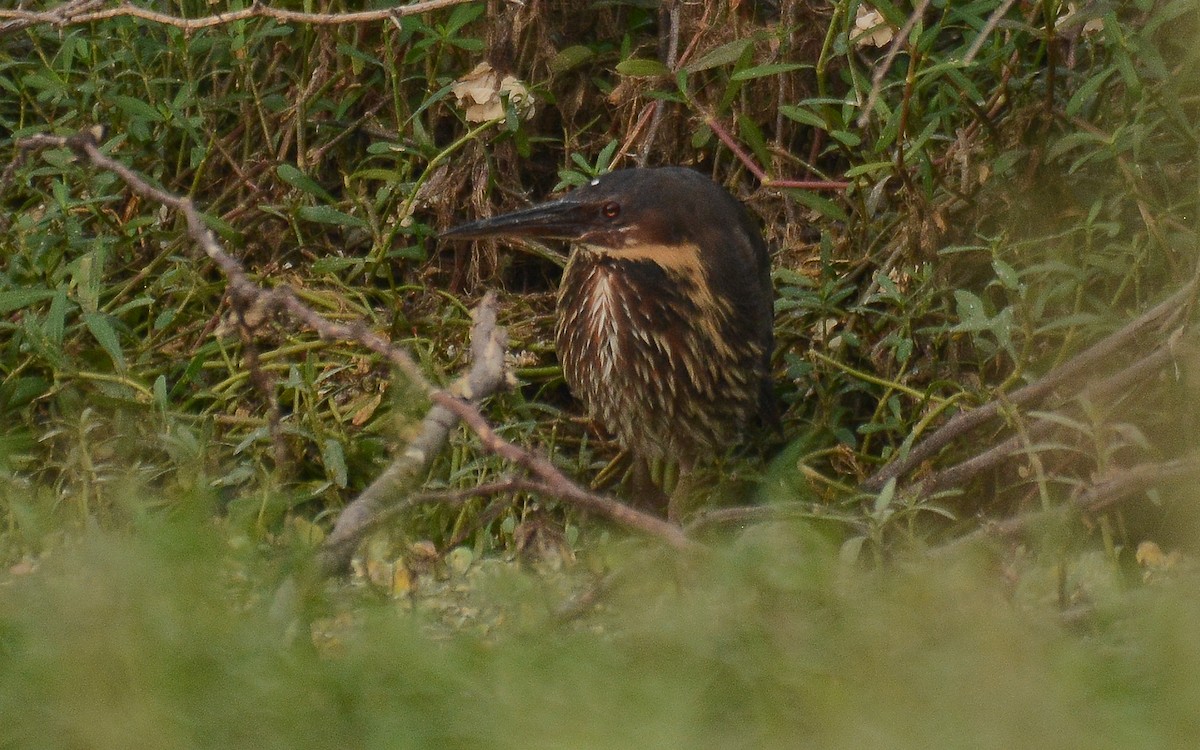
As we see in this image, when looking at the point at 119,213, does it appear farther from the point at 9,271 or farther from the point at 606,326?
the point at 606,326

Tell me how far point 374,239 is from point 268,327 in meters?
0.43

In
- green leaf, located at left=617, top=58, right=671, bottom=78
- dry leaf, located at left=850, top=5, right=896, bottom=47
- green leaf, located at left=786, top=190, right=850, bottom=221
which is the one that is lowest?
green leaf, located at left=786, top=190, right=850, bottom=221

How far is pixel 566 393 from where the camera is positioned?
5352 mm

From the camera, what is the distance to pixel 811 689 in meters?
2.37

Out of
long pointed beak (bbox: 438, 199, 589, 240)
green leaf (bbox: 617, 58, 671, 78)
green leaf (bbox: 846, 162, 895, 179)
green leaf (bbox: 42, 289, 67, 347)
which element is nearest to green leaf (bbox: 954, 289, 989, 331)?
green leaf (bbox: 846, 162, 895, 179)

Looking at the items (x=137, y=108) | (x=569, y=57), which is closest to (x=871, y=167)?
(x=569, y=57)

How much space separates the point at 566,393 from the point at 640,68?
1026 millimetres

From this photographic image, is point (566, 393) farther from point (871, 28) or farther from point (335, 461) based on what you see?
point (871, 28)

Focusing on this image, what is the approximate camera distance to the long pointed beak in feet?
14.7

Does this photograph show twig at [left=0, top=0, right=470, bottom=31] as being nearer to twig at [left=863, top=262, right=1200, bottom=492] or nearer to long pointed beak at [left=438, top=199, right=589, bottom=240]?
long pointed beak at [left=438, top=199, right=589, bottom=240]

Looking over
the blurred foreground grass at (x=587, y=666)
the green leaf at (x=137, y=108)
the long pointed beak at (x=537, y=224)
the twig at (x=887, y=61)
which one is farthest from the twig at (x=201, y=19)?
the blurred foreground grass at (x=587, y=666)

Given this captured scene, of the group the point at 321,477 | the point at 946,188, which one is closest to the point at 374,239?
the point at 321,477

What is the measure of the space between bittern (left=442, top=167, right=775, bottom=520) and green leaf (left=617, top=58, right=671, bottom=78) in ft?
1.12

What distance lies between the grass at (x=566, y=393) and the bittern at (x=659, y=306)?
20 cm
